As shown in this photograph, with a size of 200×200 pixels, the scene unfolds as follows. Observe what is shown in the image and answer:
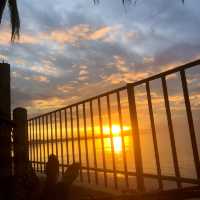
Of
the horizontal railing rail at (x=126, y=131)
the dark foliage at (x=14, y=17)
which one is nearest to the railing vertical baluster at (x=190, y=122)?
the horizontal railing rail at (x=126, y=131)

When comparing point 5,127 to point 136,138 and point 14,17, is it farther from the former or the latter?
point 14,17

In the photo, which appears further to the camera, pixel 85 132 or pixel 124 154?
pixel 85 132

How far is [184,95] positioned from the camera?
301 centimetres

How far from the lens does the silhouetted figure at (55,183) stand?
1552 mm

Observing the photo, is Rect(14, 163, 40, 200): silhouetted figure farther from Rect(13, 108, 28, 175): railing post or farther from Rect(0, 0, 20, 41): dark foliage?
Rect(0, 0, 20, 41): dark foliage

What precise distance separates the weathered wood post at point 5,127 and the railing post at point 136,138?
1662 mm

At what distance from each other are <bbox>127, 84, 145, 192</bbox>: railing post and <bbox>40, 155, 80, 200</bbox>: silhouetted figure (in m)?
2.11

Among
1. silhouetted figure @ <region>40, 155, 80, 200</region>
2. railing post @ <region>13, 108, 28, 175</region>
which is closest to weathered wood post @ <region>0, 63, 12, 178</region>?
railing post @ <region>13, 108, 28, 175</region>

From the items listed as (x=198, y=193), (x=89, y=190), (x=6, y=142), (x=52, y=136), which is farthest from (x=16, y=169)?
(x=52, y=136)

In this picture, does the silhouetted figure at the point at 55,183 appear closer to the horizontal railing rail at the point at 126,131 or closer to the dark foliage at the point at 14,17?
the horizontal railing rail at the point at 126,131

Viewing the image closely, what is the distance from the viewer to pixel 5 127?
3029 millimetres

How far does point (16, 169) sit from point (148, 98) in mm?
1784

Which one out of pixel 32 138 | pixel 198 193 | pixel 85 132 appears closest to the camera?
pixel 198 193

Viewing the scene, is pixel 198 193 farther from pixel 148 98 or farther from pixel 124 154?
pixel 124 154
